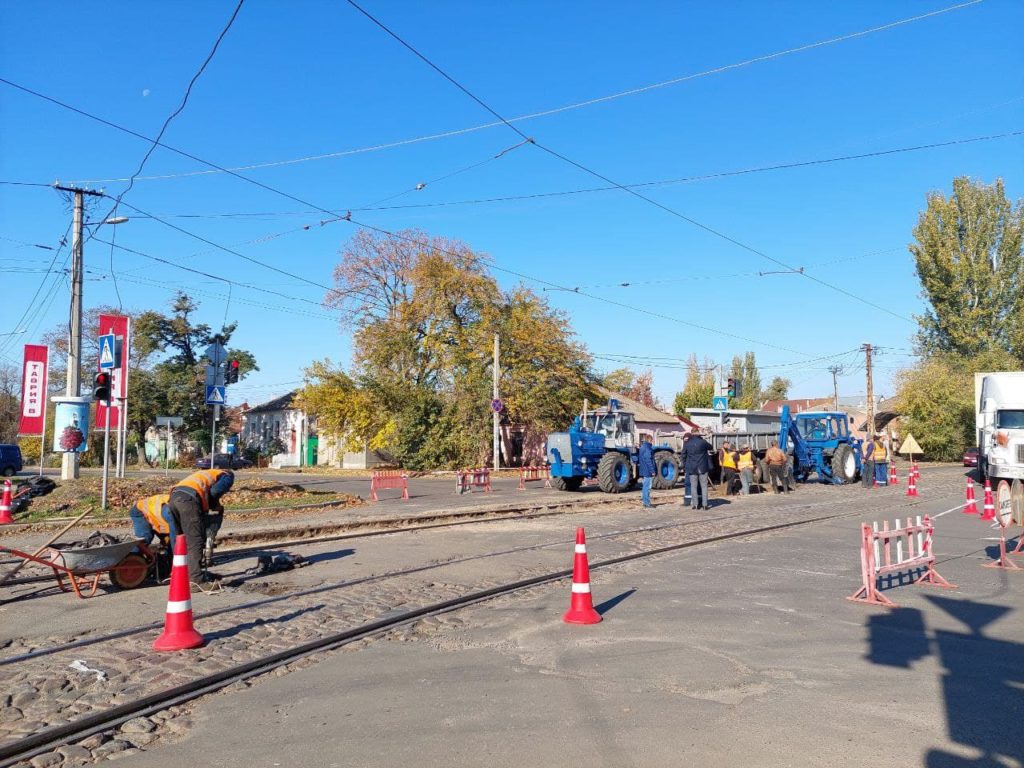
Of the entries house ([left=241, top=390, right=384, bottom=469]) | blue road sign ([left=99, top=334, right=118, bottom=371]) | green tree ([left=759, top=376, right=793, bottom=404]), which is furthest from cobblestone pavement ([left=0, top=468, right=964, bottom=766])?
green tree ([left=759, top=376, right=793, bottom=404])

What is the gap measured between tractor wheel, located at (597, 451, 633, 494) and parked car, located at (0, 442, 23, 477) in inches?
1224

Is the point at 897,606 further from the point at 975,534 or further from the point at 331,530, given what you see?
the point at 331,530

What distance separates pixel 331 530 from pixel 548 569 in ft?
20.5

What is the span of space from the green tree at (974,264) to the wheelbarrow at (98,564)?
57543 mm

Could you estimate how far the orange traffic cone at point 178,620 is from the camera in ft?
21.6

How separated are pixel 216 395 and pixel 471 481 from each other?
32.3 ft

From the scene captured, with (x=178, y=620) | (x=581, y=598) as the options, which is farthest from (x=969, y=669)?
(x=178, y=620)

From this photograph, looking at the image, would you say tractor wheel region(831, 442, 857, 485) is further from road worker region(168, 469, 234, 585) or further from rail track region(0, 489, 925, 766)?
road worker region(168, 469, 234, 585)

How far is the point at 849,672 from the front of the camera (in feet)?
20.1

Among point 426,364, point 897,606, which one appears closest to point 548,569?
point 897,606

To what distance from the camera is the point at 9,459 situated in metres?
39.9

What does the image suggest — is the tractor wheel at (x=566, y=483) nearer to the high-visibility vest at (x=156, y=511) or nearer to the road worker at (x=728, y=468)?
the road worker at (x=728, y=468)

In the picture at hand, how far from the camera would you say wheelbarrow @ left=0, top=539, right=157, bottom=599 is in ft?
28.1

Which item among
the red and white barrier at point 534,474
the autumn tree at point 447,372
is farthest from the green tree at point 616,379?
the red and white barrier at point 534,474
